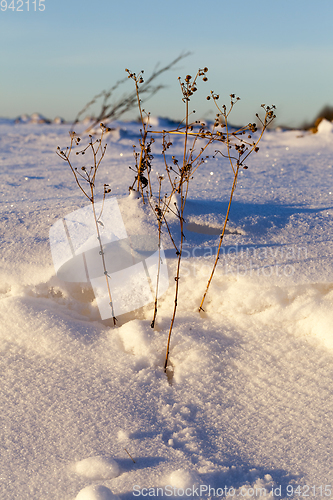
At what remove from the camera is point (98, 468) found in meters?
1.31

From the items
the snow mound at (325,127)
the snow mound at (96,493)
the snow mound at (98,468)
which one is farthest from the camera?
the snow mound at (325,127)

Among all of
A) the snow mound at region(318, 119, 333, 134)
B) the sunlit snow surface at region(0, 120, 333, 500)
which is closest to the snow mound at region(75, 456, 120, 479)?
the sunlit snow surface at region(0, 120, 333, 500)

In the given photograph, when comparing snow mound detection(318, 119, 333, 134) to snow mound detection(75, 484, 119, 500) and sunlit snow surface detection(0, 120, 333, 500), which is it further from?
snow mound detection(75, 484, 119, 500)

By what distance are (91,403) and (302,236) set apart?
5.72 ft

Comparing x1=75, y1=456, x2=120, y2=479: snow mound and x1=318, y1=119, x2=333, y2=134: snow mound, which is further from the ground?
x1=318, y1=119, x2=333, y2=134: snow mound

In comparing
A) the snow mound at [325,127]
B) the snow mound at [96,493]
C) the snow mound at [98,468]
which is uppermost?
the snow mound at [325,127]

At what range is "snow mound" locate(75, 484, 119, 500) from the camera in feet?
3.81

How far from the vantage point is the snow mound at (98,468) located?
1300 mm

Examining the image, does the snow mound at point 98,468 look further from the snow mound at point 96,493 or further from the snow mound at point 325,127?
the snow mound at point 325,127

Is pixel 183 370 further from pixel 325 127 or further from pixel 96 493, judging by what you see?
pixel 325 127

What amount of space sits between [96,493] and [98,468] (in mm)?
145

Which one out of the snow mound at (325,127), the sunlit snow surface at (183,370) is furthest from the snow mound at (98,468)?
the snow mound at (325,127)

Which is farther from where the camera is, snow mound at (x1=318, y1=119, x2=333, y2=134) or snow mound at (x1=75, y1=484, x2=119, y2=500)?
snow mound at (x1=318, y1=119, x2=333, y2=134)

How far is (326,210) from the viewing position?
127 inches
